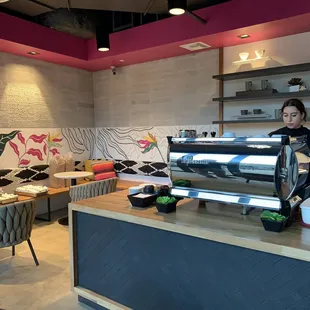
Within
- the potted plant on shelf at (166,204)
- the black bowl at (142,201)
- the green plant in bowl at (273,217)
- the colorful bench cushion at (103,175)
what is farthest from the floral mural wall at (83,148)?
the green plant in bowl at (273,217)

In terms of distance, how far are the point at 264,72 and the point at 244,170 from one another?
283 centimetres

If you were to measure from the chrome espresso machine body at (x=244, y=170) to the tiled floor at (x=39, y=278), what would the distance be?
1.49m

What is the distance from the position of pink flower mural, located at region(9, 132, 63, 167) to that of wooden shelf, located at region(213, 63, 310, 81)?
117 inches

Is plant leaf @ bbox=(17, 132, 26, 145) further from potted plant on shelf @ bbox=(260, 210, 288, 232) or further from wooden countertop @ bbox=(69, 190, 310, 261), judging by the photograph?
potted plant on shelf @ bbox=(260, 210, 288, 232)

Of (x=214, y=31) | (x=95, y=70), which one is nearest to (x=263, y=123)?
(x=214, y=31)

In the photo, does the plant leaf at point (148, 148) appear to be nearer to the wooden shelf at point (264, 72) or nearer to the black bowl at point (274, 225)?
the wooden shelf at point (264, 72)

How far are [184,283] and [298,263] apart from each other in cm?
68

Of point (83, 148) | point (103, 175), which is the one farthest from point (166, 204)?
point (83, 148)

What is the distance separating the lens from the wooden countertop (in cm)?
143

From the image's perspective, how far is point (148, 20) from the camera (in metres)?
4.96

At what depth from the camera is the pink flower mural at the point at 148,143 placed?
5422mm

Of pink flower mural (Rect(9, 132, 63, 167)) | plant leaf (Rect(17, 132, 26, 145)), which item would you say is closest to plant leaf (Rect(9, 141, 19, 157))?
pink flower mural (Rect(9, 132, 63, 167))

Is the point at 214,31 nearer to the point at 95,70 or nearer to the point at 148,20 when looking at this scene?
the point at 148,20

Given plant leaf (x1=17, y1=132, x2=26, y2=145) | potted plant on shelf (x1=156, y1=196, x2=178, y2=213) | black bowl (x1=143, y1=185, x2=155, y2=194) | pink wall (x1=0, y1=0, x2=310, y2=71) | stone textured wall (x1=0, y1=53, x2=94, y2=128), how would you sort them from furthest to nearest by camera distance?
plant leaf (x1=17, y1=132, x2=26, y2=145) < stone textured wall (x1=0, y1=53, x2=94, y2=128) < pink wall (x1=0, y1=0, x2=310, y2=71) < black bowl (x1=143, y1=185, x2=155, y2=194) < potted plant on shelf (x1=156, y1=196, x2=178, y2=213)
